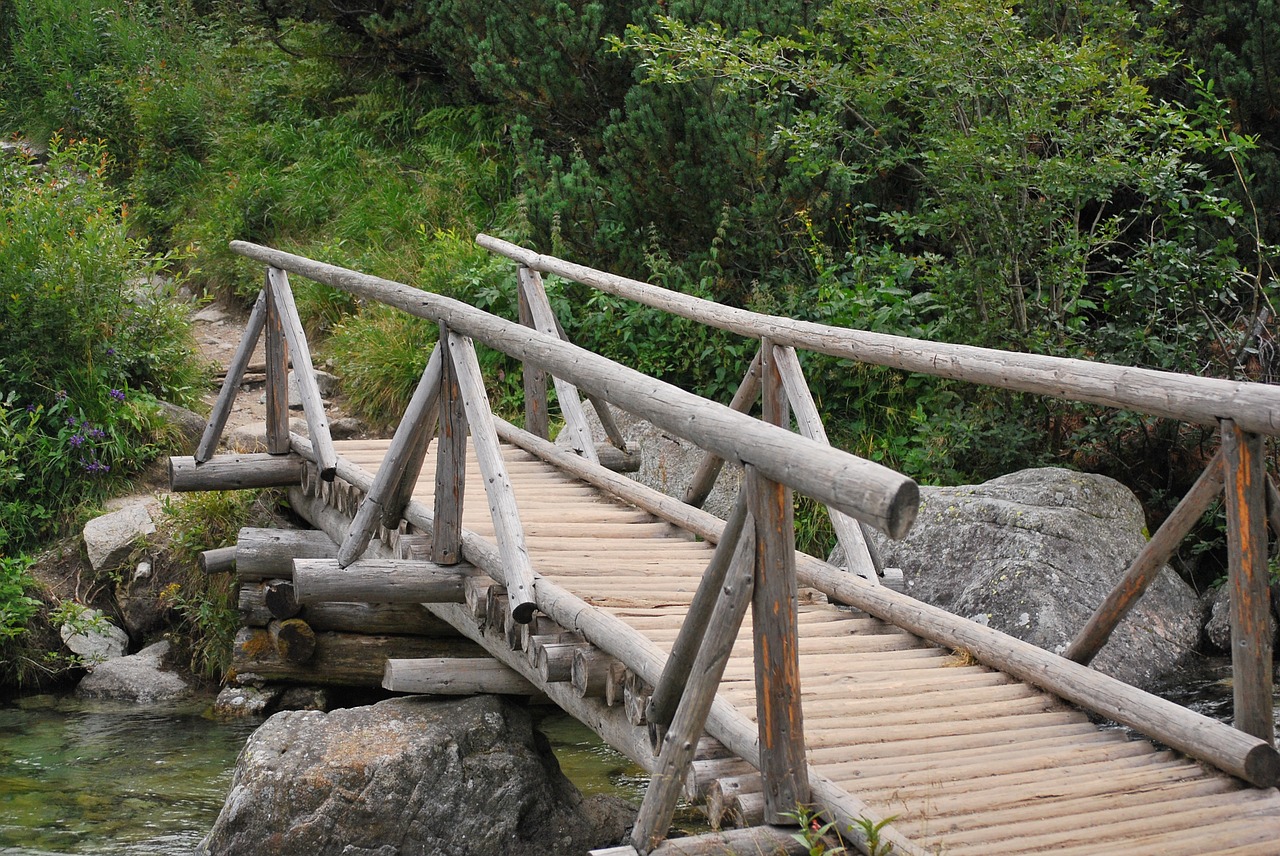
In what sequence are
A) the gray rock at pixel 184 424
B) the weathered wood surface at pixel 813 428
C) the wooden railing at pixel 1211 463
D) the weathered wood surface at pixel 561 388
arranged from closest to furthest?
1. the wooden railing at pixel 1211 463
2. the weathered wood surface at pixel 813 428
3. the weathered wood surface at pixel 561 388
4. the gray rock at pixel 184 424

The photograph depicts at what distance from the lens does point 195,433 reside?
945cm

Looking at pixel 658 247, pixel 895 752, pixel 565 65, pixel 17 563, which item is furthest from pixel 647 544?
pixel 565 65

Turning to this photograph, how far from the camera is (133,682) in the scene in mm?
7719

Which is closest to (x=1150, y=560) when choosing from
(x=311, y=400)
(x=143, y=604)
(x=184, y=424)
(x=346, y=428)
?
(x=311, y=400)

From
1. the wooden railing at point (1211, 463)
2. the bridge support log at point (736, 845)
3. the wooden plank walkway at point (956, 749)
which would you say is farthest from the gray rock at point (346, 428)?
the bridge support log at point (736, 845)

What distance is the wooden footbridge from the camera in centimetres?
314

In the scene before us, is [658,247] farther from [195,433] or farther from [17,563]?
[17,563]

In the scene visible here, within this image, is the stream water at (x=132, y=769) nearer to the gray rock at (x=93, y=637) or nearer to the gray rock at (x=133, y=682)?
the gray rock at (x=133, y=682)

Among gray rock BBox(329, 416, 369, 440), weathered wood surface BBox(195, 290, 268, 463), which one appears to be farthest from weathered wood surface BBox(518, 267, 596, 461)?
gray rock BBox(329, 416, 369, 440)

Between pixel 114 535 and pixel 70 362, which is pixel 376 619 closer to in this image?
pixel 114 535

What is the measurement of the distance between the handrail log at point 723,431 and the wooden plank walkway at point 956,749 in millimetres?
901

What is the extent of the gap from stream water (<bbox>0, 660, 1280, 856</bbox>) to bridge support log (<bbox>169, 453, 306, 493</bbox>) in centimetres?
134

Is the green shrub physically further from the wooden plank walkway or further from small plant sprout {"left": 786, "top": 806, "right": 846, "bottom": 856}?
small plant sprout {"left": 786, "top": 806, "right": 846, "bottom": 856}

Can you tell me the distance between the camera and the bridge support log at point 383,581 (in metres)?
5.09
